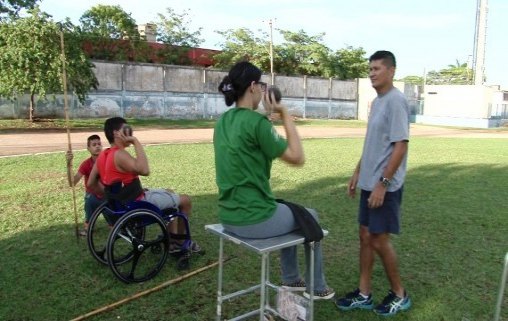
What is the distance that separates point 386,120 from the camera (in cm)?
334

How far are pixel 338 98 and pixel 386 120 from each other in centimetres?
3792

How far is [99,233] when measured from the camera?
5.40 meters

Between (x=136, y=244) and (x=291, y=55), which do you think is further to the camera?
(x=291, y=55)

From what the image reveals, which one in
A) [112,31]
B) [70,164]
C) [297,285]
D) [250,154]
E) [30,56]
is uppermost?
[112,31]

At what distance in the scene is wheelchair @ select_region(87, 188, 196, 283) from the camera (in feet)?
12.7

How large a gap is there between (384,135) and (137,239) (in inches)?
83.7

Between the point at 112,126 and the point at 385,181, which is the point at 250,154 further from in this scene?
the point at 112,126

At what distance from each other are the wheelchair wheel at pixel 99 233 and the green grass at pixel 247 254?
0.40ft

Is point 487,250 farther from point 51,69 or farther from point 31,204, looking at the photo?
point 51,69

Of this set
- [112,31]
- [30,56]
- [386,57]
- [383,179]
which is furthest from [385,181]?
[112,31]

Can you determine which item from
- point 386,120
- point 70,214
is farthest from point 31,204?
point 386,120

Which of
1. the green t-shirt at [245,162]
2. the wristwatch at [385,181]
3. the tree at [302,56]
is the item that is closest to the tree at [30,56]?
the green t-shirt at [245,162]

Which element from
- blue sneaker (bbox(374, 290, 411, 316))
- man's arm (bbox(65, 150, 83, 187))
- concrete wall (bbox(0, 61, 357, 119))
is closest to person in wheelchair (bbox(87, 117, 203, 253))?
man's arm (bbox(65, 150, 83, 187))

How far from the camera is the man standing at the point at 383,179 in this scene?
3.29m
